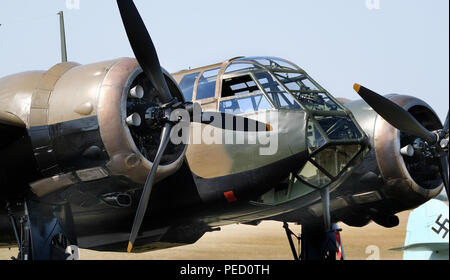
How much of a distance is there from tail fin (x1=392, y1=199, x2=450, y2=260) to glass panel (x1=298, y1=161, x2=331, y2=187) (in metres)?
6.44

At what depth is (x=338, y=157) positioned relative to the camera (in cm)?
998

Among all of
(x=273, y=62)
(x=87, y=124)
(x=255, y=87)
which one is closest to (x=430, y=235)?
(x=273, y=62)

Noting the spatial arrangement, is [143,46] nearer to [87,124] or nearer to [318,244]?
[87,124]

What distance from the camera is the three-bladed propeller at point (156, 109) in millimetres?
8766

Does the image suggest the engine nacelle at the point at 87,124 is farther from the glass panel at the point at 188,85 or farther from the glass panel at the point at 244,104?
the glass panel at the point at 188,85

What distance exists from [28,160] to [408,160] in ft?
24.0

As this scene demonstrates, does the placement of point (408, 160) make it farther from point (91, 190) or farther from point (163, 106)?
point (91, 190)

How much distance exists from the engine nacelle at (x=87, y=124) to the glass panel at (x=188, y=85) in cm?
170

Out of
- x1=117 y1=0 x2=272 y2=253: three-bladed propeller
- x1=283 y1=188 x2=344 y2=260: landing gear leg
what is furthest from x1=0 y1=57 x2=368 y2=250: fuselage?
x1=283 y1=188 x2=344 y2=260: landing gear leg

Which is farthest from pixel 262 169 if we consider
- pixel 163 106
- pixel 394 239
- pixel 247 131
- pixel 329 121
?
pixel 394 239

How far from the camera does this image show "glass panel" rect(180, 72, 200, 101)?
34.8 ft

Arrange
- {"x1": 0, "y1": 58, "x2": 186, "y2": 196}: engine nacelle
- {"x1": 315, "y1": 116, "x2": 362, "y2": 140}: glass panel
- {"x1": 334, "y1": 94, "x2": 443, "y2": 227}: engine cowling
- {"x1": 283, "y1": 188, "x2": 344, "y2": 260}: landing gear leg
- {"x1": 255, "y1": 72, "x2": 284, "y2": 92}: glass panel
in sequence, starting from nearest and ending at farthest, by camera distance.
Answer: {"x1": 0, "y1": 58, "x2": 186, "y2": 196}: engine nacelle, {"x1": 315, "y1": 116, "x2": 362, "y2": 140}: glass panel, {"x1": 255, "y1": 72, "x2": 284, "y2": 92}: glass panel, {"x1": 334, "y1": 94, "x2": 443, "y2": 227}: engine cowling, {"x1": 283, "y1": 188, "x2": 344, "y2": 260}: landing gear leg

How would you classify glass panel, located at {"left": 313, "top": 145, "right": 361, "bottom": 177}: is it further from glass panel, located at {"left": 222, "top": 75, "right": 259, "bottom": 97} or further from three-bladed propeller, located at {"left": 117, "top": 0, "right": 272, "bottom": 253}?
glass panel, located at {"left": 222, "top": 75, "right": 259, "bottom": 97}

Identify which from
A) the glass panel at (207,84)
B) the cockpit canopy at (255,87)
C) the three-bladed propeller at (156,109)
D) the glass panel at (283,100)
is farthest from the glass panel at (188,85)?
the glass panel at (283,100)
